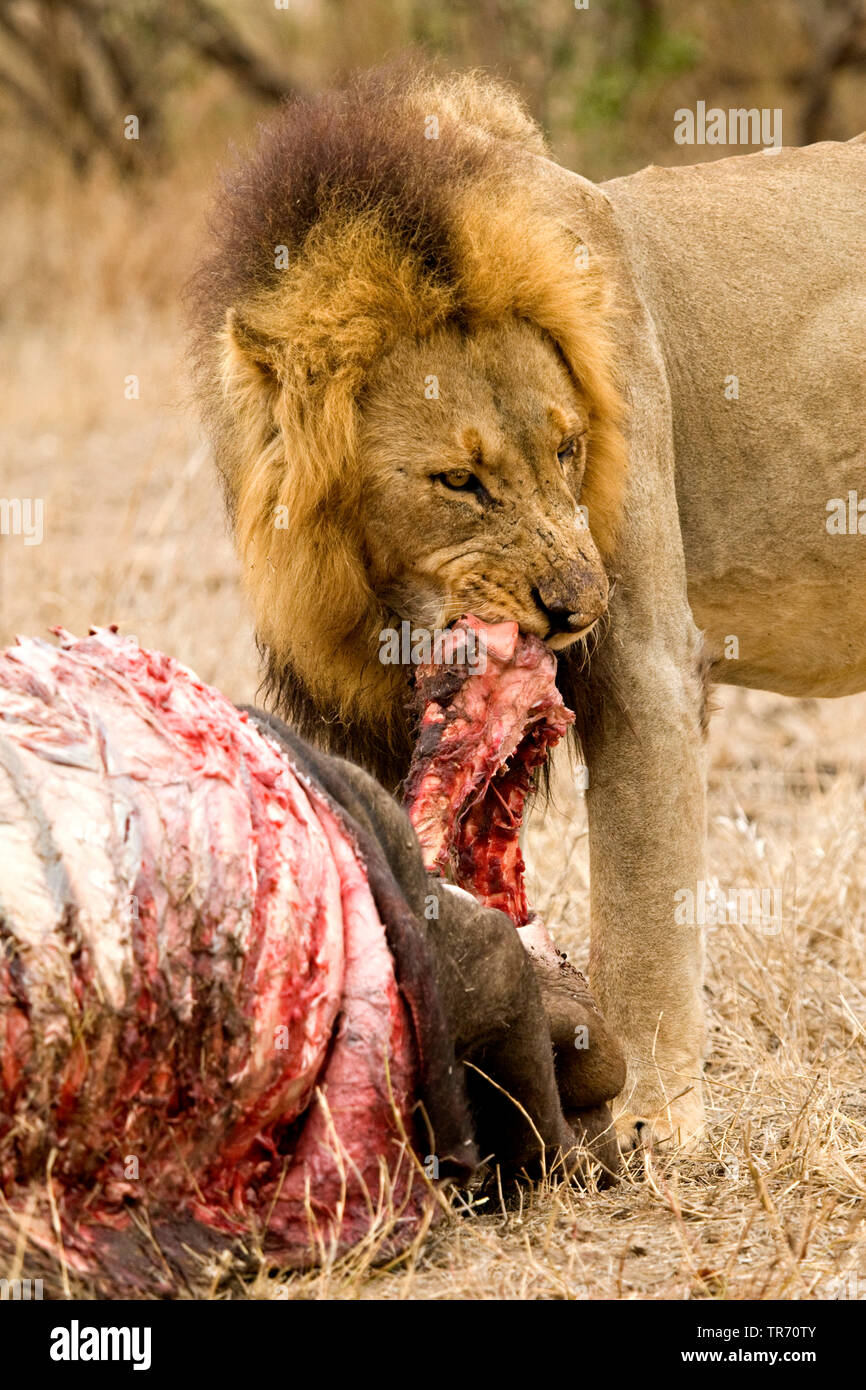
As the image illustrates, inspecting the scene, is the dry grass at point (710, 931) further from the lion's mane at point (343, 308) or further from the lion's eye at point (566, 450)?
the lion's eye at point (566, 450)

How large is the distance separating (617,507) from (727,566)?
0.63 meters

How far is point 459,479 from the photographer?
9.50 feet

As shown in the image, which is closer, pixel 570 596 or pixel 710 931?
pixel 570 596

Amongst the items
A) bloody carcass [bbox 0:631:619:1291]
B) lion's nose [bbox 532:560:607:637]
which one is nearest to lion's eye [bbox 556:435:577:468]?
lion's nose [bbox 532:560:607:637]

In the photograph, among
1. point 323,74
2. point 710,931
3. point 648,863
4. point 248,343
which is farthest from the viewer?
point 323,74

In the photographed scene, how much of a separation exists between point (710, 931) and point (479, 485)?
1.83 meters

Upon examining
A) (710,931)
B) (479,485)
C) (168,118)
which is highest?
(168,118)

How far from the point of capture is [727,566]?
376cm

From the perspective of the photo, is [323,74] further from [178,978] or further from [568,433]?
[178,978]

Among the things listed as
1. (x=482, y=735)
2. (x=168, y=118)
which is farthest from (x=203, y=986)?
(x=168, y=118)

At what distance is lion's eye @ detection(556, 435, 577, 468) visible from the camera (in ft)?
9.82

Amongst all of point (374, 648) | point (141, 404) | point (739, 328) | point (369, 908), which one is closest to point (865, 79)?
point (141, 404)

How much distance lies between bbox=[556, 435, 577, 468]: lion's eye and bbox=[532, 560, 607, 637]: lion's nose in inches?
8.5

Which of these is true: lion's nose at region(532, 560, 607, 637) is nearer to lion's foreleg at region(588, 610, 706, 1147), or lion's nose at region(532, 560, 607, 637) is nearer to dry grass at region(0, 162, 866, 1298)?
lion's foreleg at region(588, 610, 706, 1147)
